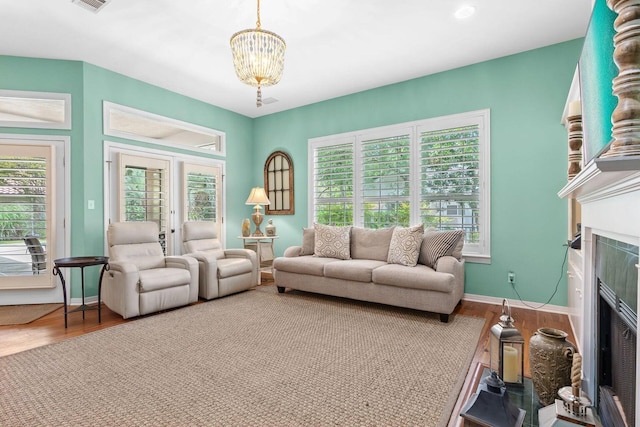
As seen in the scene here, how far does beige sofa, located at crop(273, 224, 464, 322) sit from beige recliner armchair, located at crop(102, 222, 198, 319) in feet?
3.92

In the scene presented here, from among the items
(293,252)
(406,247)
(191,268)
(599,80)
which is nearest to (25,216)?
(191,268)

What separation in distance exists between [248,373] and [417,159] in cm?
337

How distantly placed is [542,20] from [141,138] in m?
4.86

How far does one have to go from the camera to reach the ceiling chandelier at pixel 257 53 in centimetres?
253

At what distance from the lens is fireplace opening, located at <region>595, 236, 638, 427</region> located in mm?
1207

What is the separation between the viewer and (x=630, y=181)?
106 cm

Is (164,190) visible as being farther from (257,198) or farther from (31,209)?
(31,209)

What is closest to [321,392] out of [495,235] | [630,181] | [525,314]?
[630,181]

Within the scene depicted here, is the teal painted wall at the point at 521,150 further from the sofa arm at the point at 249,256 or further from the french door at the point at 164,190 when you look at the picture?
the french door at the point at 164,190

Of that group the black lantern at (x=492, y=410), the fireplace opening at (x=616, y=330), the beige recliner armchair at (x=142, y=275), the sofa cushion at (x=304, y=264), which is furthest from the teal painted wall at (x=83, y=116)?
the fireplace opening at (x=616, y=330)

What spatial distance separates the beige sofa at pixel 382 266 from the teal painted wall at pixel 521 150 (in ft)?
2.01

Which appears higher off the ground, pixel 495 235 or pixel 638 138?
pixel 638 138

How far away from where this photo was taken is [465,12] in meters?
2.99

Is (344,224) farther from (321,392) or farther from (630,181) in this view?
(630,181)
